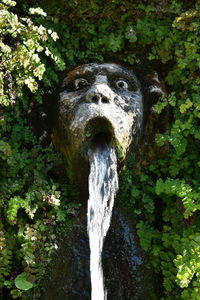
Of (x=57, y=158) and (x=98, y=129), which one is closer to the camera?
(x=98, y=129)

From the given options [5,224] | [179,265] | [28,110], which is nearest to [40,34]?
[28,110]

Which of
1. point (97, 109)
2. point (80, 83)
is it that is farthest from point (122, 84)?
point (97, 109)

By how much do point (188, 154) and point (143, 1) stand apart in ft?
4.44

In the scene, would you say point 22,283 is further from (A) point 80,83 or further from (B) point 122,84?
(B) point 122,84

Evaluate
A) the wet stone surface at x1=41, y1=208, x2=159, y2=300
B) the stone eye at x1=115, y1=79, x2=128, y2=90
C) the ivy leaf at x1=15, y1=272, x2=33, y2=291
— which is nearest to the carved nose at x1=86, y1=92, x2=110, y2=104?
the stone eye at x1=115, y1=79, x2=128, y2=90

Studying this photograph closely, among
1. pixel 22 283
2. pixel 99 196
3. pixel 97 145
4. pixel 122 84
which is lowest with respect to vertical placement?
pixel 22 283

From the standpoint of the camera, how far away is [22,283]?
2.65 metres

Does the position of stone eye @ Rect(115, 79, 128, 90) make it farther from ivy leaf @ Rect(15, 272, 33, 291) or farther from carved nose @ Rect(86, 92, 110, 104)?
ivy leaf @ Rect(15, 272, 33, 291)

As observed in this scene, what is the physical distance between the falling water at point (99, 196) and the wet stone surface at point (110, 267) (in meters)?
0.09

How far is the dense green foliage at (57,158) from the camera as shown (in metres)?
2.75

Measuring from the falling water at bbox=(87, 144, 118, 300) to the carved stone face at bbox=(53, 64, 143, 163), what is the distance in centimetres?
9

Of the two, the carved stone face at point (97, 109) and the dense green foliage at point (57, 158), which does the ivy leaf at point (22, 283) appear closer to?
the dense green foliage at point (57, 158)

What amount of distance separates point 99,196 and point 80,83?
0.95 m

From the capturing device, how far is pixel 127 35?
3.18 m
